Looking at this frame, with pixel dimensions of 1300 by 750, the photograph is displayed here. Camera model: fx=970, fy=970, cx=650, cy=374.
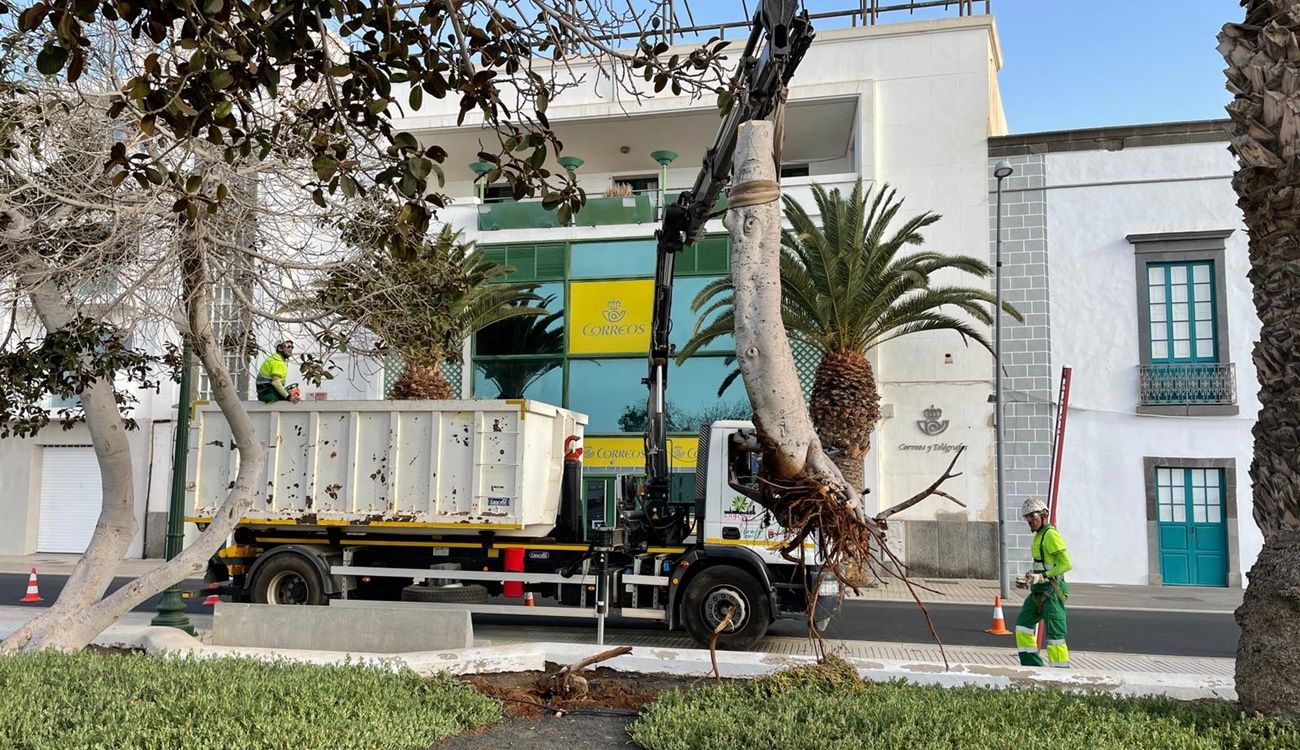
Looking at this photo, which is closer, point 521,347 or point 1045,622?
point 1045,622

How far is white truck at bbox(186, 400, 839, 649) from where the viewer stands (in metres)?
10.9

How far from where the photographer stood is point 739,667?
22.1 ft

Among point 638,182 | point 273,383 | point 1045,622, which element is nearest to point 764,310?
point 1045,622

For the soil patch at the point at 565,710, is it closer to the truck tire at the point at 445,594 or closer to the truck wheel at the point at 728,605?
the truck wheel at the point at 728,605

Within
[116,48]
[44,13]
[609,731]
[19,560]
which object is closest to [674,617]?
[609,731]

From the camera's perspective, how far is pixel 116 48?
7.30m

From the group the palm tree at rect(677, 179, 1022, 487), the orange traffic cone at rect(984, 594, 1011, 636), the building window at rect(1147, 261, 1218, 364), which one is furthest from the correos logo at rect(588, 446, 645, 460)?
the building window at rect(1147, 261, 1218, 364)

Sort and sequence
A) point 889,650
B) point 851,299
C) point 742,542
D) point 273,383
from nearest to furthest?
point 889,650 < point 742,542 < point 273,383 < point 851,299

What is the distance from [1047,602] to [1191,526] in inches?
518

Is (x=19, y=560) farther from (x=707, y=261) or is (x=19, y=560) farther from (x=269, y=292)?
(x=269, y=292)

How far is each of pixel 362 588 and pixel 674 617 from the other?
160 inches

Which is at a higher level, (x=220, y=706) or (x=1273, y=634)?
(x=1273, y=634)

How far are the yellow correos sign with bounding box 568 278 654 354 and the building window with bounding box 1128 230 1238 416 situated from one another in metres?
10.5

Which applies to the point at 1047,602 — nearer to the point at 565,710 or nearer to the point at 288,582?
the point at 565,710
